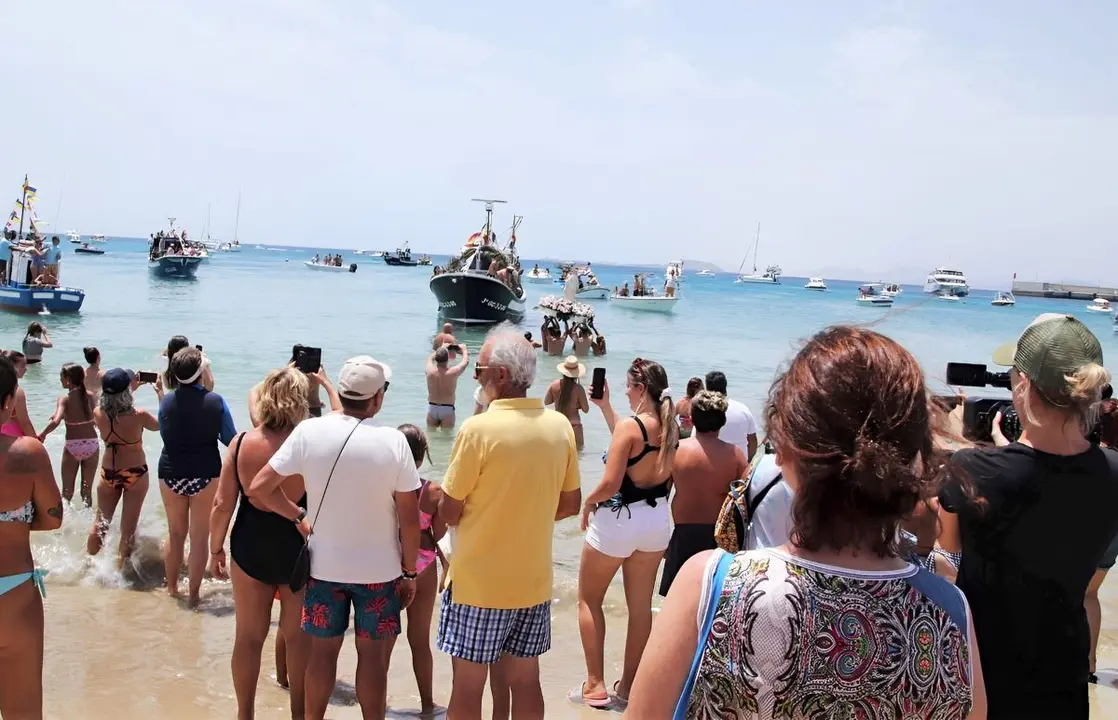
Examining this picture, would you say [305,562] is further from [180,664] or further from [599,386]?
[180,664]

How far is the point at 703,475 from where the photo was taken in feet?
13.7

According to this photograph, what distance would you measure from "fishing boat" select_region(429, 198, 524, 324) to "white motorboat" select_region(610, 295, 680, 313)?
12842 mm

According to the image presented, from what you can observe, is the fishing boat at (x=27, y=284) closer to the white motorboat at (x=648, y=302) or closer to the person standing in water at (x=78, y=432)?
the person standing in water at (x=78, y=432)

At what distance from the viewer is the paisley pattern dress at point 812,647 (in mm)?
1412

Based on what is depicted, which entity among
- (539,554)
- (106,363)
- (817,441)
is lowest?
(106,363)

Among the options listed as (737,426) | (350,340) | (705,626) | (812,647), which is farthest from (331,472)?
(350,340)

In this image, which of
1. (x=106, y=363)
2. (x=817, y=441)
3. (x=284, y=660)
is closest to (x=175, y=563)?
(x=284, y=660)

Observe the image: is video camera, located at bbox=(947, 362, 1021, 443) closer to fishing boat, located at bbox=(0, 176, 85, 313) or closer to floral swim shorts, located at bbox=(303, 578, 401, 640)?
floral swim shorts, located at bbox=(303, 578, 401, 640)

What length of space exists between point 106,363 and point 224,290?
105 ft

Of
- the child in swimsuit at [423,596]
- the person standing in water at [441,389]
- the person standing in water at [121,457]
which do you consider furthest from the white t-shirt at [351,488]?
the person standing in water at [441,389]

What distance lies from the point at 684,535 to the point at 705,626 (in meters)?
2.85

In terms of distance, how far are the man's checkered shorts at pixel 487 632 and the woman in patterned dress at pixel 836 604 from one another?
6.53 feet

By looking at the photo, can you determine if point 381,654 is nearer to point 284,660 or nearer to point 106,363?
point 284,660

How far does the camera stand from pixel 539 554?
3436 millimetres
